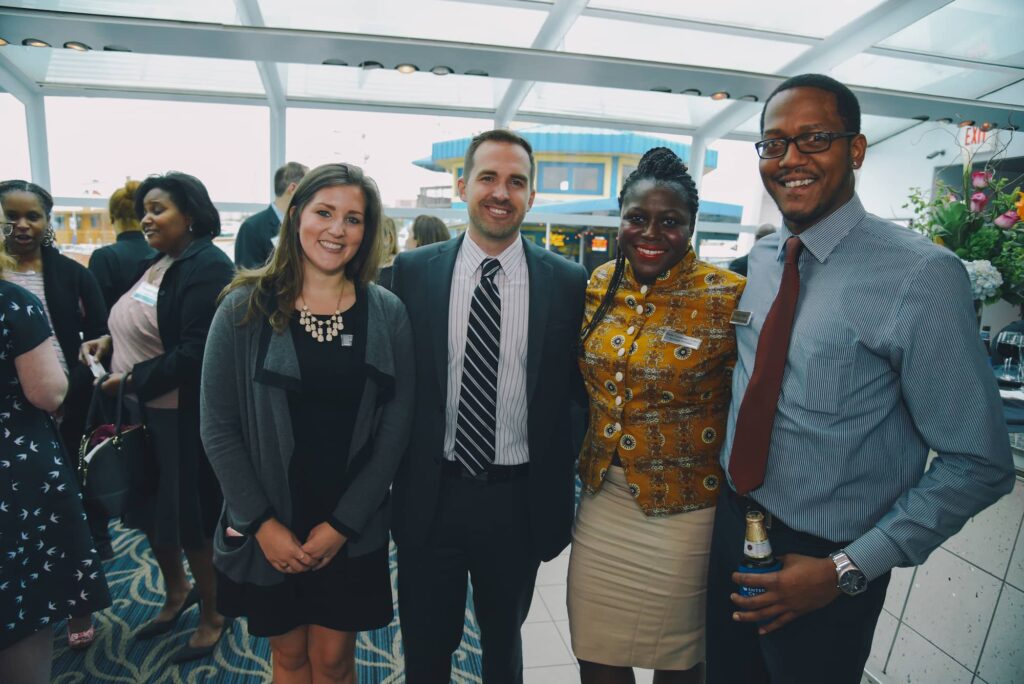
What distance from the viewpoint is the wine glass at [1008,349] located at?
2516 mm

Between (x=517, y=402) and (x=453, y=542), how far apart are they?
0.46 metres

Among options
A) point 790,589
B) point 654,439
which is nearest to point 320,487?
point 654,439

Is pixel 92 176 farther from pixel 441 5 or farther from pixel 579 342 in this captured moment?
pixel 579 342

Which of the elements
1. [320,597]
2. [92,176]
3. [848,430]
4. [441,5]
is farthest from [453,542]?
[92,176]

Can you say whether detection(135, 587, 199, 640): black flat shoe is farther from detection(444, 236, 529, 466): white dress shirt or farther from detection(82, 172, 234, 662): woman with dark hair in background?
detection(444, 236, 529, 466): white dress shirt

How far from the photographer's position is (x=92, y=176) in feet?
20.8

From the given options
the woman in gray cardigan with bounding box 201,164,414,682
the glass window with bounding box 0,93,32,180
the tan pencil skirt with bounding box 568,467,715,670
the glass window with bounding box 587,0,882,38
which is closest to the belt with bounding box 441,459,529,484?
the woman in gray cardigan with bounding box 201,164,414,682

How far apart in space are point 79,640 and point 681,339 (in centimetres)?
274

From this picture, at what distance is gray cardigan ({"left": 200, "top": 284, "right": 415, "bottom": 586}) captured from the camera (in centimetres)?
149

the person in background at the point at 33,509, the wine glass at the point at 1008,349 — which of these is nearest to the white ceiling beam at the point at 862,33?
the wine glass at the point at 1008,349

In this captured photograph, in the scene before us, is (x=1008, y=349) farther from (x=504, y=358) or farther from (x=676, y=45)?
(x=676, y=45)

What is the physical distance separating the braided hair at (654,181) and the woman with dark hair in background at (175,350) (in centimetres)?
147

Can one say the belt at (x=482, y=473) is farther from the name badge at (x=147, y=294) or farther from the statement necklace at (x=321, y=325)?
the name badge at (x=147, y=294)

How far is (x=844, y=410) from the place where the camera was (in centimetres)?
120
